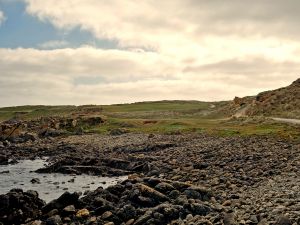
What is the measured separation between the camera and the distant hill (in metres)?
109

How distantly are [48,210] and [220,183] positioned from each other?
11842mm

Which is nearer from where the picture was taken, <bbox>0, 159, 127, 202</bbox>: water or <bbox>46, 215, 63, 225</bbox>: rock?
<bbox>46, 215, 63, 225</bbox>: rock

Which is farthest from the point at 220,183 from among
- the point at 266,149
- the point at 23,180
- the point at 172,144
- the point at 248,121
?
the point at 248,121

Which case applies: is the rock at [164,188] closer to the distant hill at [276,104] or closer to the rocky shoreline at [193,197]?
the rocky shoreline at [193,197]

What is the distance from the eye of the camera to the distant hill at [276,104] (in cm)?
10904

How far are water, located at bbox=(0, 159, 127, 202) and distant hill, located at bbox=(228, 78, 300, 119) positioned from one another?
63.4 meters

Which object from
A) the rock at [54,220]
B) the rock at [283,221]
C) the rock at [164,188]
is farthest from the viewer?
the rock at [164,188]

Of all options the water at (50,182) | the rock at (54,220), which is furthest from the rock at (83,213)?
the water at (50,182)

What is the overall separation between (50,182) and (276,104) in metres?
85.4

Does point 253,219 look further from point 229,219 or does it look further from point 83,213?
point 83,213

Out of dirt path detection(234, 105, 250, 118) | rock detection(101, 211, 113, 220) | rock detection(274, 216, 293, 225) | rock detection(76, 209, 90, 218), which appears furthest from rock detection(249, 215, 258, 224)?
dirt path detection(234, 105, 250, 118)

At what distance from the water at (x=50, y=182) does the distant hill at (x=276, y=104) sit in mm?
63386

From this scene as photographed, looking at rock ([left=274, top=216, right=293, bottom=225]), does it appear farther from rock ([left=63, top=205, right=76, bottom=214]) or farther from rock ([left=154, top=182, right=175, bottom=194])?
rock ([left=63, top=205, right=76, bottom=214])

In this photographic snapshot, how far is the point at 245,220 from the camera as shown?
20906mm
